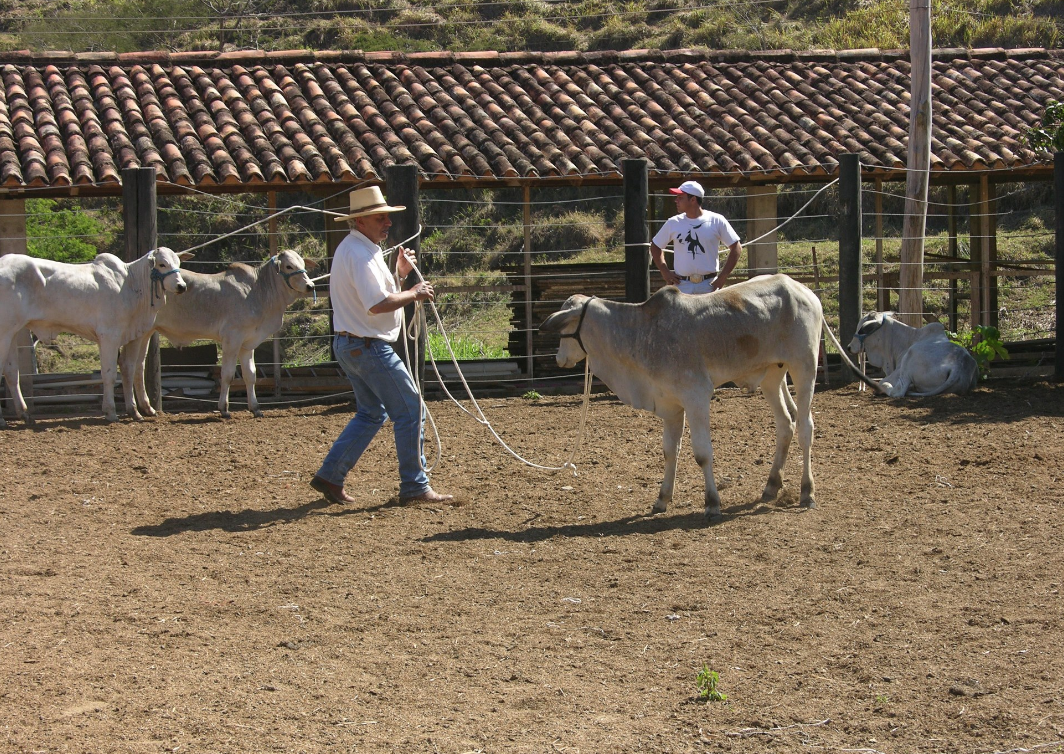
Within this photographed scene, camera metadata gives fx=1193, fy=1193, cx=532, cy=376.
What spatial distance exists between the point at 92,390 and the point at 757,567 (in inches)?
391

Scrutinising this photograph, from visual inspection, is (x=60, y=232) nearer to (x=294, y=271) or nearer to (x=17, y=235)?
(x=17, y=235)

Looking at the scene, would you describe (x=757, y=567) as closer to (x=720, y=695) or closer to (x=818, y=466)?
(x=720, y=695)

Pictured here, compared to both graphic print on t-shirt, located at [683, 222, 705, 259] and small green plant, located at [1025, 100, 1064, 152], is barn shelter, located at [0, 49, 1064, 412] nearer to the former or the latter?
small green plant, located at [1025, 100, 1064, 152]

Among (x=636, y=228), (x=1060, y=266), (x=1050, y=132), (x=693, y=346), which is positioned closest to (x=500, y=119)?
(x=636, y=228)

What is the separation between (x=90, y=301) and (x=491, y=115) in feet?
19.7

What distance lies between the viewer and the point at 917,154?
13.4m

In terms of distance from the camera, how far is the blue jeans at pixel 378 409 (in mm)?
7629

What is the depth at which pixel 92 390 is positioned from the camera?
548 inches

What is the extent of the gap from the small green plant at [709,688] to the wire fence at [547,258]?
8.48 metres

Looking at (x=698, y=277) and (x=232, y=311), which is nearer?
(x=698, y=277)

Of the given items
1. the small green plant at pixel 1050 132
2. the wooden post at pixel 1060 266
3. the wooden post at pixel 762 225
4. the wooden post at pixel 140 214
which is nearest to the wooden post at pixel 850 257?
the wooden post at pixel 1060 266

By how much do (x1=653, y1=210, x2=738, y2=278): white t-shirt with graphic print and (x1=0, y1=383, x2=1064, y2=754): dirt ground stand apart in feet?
4.85

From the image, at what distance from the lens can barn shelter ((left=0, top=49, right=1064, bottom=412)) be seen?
13609mm

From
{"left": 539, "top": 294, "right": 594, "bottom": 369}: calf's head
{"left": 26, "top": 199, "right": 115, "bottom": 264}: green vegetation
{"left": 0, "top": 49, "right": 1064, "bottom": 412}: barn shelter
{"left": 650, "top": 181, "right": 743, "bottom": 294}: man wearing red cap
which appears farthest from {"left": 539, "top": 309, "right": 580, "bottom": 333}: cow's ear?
{"left": 26, "top": 199, "right": 115, "bottom": 264}: green vegetation
